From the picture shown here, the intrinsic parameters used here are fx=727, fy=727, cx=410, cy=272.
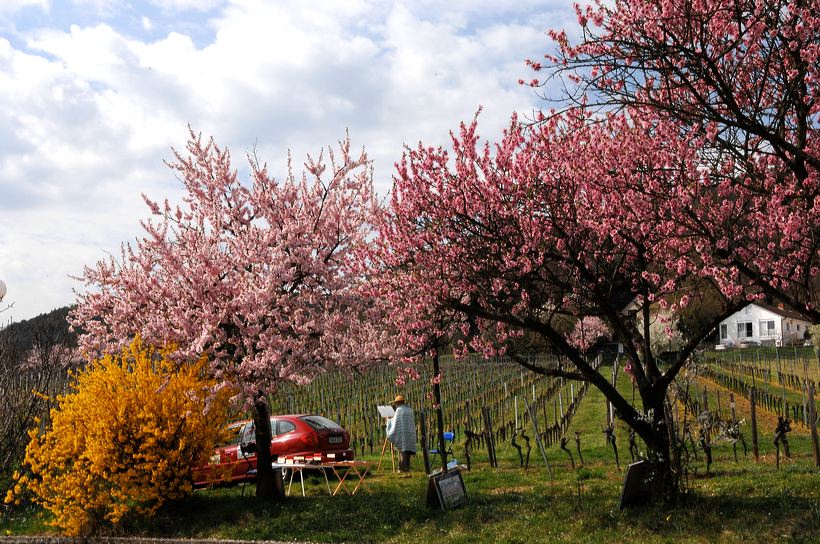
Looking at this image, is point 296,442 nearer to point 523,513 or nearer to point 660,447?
point 523,513

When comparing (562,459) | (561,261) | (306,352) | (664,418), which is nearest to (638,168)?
(561,261)

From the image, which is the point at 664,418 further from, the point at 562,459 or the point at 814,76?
the point at 562,459

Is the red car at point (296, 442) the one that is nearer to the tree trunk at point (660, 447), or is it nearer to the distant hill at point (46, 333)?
the distant hill at point (46, 333)

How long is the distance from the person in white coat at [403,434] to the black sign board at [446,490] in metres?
4.82

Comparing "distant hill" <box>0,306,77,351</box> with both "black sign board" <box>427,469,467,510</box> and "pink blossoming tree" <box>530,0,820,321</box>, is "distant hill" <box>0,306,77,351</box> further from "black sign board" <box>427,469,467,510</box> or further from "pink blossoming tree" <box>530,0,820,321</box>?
"pink blossoming tree" <box>530,0,820,321</box>

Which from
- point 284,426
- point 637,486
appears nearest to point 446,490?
point 637,486

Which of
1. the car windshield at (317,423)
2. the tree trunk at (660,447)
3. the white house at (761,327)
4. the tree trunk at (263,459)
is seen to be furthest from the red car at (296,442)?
the white house at (761,327)

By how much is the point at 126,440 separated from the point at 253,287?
2.72 m

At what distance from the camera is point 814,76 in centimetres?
736

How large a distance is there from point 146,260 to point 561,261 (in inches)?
248

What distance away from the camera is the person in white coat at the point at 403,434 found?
1439cm

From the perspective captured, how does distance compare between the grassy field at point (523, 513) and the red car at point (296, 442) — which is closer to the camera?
the grassy field at point (523, 513)

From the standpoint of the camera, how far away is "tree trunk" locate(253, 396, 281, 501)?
424 inches

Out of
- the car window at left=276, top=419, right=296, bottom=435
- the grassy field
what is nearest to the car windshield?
the car window at left=276, top=419, right=296, bottom=435
